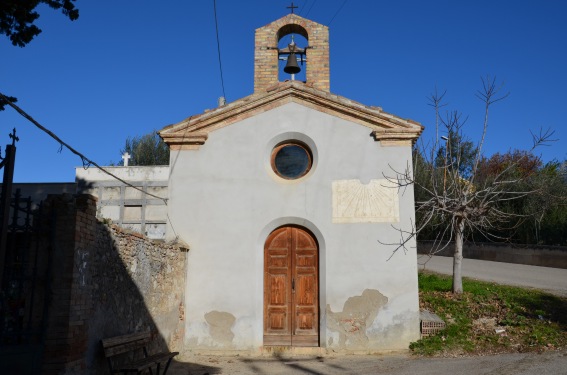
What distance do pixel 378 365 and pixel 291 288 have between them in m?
2.59

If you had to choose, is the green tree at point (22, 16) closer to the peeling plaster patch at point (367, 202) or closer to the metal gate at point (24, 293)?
the metal gate at point (24, 293)

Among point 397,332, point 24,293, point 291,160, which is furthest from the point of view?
point 291,160

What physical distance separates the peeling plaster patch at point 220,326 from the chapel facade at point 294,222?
0.02 meters

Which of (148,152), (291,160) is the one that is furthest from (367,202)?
(148,152)

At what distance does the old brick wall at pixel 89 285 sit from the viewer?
18.2 feet

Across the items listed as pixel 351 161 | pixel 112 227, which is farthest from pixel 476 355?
pixel 112 227

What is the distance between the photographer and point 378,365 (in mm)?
8984

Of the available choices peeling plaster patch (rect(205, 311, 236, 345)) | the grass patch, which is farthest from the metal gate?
the grass patch

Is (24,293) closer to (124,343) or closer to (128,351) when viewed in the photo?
(124,343)

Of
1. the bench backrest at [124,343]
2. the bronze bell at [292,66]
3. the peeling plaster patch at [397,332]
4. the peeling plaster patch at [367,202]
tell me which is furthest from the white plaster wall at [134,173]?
the peeling plaster patch at [397,332]

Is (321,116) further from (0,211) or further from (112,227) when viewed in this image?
(0,211)

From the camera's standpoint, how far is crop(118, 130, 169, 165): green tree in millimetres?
29438

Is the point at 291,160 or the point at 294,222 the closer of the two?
the point at 294,222

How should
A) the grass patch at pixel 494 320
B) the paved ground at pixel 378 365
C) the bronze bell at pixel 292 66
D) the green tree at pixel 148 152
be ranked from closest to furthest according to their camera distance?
the paved ground at pixel 378 365 < the grass patch at pixel 494 320 < the bronze bell at pixel 292 66 < the green tree at pixel 148 152
